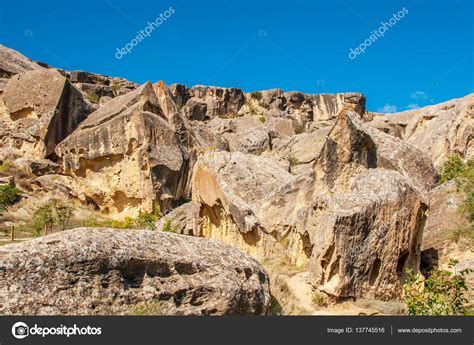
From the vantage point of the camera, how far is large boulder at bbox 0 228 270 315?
6426 mm

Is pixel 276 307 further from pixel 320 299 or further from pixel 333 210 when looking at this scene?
pixel 333 210

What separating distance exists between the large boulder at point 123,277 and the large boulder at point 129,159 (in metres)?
17.2

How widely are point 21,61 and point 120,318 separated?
136 ft

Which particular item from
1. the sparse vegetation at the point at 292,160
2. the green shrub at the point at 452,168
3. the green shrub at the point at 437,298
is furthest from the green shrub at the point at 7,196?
the green shrub at the point at 437,298

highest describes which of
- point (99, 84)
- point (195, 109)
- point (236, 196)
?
point (99, 84)

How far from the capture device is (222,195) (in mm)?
16016

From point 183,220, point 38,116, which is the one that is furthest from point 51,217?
point 38,116

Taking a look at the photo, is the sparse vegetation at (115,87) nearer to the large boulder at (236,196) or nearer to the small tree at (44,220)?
the small tree at (44,220)

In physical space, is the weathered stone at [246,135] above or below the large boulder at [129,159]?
above

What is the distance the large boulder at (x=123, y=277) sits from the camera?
21.1 ft

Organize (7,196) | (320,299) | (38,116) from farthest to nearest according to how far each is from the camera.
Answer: (38,116), (7,196), (320,299)

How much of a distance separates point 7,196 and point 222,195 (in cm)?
1223

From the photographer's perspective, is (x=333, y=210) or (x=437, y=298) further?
(x=333, y=210)

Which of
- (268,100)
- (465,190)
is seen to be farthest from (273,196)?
(268,100)
